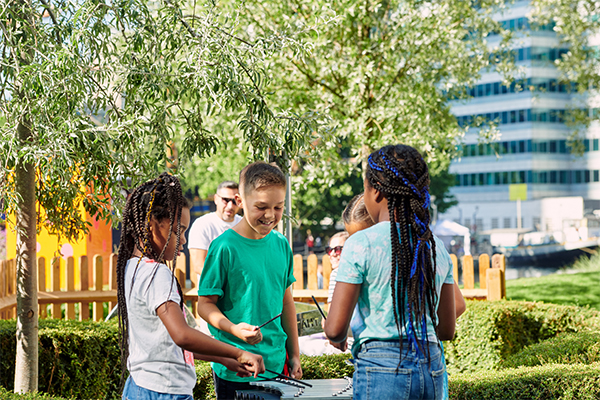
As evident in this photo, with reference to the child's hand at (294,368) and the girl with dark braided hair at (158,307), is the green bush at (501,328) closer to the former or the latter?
the child's hand at (294,368)

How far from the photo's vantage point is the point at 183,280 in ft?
26.7

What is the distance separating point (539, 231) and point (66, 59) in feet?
192

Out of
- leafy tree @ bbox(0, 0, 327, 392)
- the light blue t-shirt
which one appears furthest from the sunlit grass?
the light blue t-shirt

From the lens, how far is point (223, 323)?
2668mm

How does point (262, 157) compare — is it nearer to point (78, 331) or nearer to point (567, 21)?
point (78, 331)

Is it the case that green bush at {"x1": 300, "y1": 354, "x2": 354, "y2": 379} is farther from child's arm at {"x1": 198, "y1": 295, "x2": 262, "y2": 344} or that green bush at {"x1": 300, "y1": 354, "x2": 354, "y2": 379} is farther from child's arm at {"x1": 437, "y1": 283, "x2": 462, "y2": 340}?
child's arm at {"x1": 437, "y1": 283, "x2": 462, "y2": 340}

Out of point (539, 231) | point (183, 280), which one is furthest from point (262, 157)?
point (539, 231)

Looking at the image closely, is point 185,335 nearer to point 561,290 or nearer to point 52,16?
point 52,16

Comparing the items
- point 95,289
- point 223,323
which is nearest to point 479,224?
point 95,289

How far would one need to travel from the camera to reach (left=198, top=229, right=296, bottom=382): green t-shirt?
2816 millimetres

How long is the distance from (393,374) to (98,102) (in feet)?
8.94

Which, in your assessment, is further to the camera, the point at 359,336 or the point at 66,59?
the point at 66,59

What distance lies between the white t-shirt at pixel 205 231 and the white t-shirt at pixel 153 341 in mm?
3403

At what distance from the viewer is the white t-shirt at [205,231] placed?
572cm
